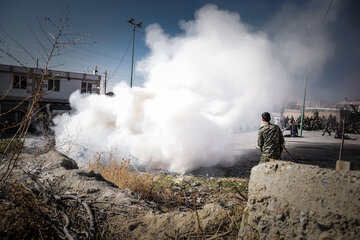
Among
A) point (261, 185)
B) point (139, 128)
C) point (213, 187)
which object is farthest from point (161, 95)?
point (261, 185)

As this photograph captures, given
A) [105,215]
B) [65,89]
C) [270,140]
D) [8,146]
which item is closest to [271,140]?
[270,140]

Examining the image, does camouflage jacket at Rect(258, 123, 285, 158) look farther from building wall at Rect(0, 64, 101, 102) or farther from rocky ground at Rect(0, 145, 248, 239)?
building wall at Rect(0, 64, 101, 102)

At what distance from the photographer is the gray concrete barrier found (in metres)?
1.36

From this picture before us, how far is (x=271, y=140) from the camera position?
4059 millimetres

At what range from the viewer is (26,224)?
199cm

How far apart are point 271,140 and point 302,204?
2.72 metres

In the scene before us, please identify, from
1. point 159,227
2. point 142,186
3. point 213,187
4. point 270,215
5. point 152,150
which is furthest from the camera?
point 152,150

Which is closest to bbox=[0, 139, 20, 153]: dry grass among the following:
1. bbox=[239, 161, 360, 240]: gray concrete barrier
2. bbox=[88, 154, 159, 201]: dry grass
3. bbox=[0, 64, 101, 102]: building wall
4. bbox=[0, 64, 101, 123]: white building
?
bbox=[88, 154, 159, 201]: dry grass

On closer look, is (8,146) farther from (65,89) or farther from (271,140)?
(65,89)

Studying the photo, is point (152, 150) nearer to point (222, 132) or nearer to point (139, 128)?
point (139, 128)

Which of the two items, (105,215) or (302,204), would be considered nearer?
(302,204)

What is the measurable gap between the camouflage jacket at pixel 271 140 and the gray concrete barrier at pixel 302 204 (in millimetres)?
2471

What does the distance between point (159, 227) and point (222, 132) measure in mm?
9655

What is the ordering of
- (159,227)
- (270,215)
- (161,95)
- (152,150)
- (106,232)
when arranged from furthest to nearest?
1. (161,95)
2. (152,150)
3. (159,227)
4. (106,232)
5. (270,215)
